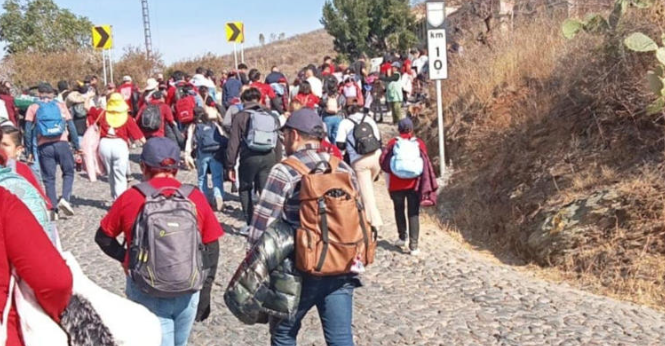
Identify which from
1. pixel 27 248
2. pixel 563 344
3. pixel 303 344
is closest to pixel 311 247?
pixel 27 248

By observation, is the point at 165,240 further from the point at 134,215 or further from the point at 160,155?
the point at 160,155

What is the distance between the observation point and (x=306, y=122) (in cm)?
416

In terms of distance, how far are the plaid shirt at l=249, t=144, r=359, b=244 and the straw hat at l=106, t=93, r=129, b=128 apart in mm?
6371

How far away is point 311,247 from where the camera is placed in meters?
3.67

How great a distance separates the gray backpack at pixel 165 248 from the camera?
379 cm

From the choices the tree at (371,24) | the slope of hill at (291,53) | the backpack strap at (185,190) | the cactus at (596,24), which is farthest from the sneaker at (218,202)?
the slope of hill at (291,53)

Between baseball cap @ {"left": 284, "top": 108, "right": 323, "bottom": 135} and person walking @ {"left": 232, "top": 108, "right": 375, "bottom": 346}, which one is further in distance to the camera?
baseball cap @ {"left": 284, "top": 108, "right": 323, "bottom": 135}

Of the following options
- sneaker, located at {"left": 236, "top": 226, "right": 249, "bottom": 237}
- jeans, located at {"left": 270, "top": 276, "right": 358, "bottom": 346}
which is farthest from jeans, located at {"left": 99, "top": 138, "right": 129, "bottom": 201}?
jeans, located at {"left": 270, "top": 276, "right": 358, "bottom": 346}

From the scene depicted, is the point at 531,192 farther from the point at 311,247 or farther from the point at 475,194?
the point at 311,247

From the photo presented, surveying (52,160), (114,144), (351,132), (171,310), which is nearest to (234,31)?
(114,144)

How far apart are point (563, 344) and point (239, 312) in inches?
117

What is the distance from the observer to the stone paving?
581 centimetres

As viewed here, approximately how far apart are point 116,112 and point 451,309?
5693 mm

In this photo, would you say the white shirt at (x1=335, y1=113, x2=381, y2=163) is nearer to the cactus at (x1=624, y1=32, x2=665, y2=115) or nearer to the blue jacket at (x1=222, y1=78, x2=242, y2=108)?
the cactus at (x1=624, y1=32, x2=665, y2=115)
